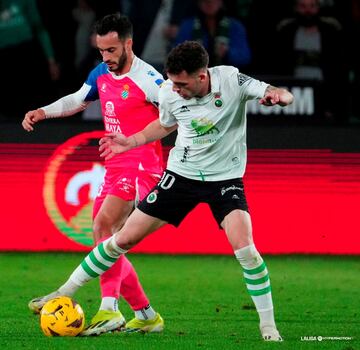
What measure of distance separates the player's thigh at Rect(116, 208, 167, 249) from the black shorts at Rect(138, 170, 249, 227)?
0.04 metres

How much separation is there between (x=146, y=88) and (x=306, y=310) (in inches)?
92.7

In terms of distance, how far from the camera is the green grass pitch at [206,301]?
28.9 ft

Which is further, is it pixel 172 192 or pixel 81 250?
pixel 81 250

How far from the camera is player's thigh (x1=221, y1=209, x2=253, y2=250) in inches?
336

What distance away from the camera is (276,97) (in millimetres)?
8383

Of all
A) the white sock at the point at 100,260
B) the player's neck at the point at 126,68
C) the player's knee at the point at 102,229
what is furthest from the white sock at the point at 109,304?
the player's neck at the point at 126,68

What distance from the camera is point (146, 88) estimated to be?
371 inches

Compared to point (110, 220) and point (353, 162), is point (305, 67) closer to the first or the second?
point (353, 162)

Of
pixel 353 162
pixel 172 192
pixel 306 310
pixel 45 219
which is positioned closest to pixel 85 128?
pixel 45 219

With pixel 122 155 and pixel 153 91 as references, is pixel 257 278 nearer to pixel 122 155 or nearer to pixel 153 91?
pixel 122 155

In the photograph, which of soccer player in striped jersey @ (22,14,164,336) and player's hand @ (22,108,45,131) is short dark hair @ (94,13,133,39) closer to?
soccer player in striped jersey @ (22,14,164,336)

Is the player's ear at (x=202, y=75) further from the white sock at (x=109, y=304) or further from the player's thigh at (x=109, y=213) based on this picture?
the white sock at (x=109, y=304)

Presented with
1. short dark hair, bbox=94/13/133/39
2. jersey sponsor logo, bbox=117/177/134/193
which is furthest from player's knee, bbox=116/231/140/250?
short dark hair, bbox=94/13/133/39

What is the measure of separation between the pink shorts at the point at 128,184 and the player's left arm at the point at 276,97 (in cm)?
134
